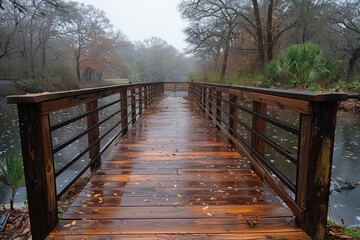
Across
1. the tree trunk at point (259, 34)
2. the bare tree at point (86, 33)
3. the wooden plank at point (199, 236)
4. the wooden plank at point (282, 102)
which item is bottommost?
the wooden plank at point (199, 236)

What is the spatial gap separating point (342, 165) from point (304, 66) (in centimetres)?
770

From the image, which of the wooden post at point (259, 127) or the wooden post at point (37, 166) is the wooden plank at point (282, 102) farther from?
the wooden post at point (37, 166)

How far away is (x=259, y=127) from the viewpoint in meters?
3.10

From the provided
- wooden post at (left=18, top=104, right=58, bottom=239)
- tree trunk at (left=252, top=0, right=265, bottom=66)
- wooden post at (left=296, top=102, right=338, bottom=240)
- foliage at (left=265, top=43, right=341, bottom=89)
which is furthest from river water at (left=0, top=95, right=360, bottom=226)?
tree trunk at (left=252, top=0, right=265, bottom=66)

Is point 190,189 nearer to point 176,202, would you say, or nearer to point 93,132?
point 176,202

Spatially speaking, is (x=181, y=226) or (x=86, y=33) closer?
(x=181, y=226)

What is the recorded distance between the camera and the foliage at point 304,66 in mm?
12125

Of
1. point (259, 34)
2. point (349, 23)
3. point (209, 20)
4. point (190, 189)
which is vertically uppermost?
point (209, 20)

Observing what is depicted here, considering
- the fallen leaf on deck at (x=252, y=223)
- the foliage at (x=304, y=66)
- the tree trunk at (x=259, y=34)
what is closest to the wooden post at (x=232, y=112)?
the fallen leaf on deck at (x=252, y=223)

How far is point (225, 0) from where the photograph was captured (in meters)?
21.7

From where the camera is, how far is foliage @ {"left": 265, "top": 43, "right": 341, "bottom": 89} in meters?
12.1

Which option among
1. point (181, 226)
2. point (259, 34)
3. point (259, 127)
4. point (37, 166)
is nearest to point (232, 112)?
point (259, 127)

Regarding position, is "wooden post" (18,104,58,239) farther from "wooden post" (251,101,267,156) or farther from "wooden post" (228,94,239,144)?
"wooden post" (228,94,239,144)

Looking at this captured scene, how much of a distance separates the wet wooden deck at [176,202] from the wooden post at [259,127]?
0.34 m
